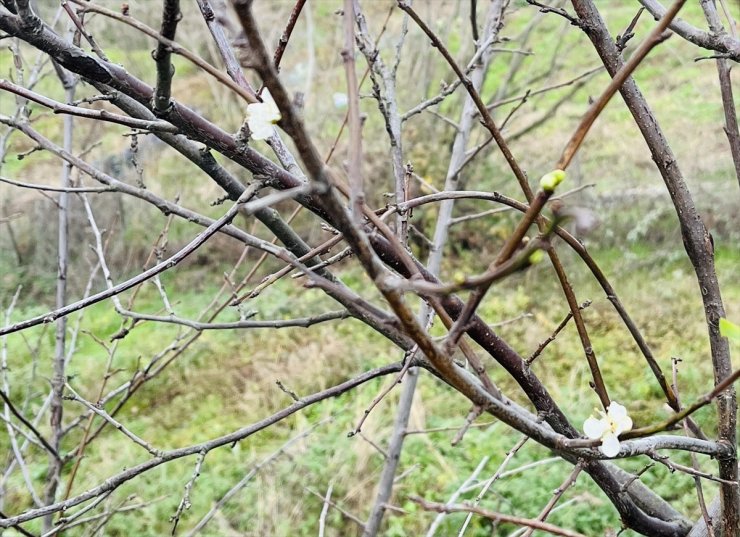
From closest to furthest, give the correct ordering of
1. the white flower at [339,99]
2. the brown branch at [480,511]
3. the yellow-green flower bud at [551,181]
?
the yellow-green flower bud at [551,181] < the brown branch at [480,511] < the white flower at [339,99]

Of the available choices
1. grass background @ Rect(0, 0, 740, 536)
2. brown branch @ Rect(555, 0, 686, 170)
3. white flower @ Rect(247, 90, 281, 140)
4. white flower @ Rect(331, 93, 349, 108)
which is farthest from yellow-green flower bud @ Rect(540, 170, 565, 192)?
white flower @ Rect(331, 93, 349, 108)

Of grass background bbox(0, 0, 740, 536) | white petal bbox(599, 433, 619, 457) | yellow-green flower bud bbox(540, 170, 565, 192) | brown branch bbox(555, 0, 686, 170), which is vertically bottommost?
white petal bbox(599, 433, 619, 457)

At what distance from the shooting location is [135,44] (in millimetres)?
6527

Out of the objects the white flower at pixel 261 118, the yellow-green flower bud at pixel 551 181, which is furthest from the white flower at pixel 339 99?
the yellow-green flower bud at pixel 551 181

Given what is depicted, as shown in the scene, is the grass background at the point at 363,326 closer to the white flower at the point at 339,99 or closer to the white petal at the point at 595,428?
the white flower at the point at 339,99

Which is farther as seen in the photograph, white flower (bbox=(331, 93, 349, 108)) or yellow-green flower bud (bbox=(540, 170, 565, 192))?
white flower (bbox=(331, 93, 349, 108))

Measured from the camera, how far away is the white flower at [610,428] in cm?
53

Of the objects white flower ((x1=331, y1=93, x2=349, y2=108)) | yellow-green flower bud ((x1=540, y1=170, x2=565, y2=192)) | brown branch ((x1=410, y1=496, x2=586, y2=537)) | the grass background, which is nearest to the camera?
yellow-green flower bud ((x1=540, y1=170, x2=565, y2=192))

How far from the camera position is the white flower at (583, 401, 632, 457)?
53cm

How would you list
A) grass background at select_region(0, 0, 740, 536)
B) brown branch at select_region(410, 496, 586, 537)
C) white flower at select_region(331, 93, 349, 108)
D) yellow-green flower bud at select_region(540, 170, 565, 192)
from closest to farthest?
yellow-green flower bud at select_region(540, 170, 565, 192) < brown branch at select_region(410, 496, 586, 537) < grass background at select_region(0, 0, 740, 536) < white flower at select_region(331, 93, 349, 108)

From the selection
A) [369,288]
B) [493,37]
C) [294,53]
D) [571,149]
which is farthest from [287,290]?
[571,149]

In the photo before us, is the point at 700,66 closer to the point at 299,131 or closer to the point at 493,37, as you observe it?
the point at 493,37

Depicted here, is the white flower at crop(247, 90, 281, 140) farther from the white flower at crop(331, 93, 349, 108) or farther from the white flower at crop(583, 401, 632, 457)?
the white flower at crop(331, 93, 349, 108)

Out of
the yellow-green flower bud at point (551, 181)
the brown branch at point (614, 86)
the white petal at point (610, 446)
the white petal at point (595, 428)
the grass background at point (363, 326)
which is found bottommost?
the white petal at point (610, 446)
